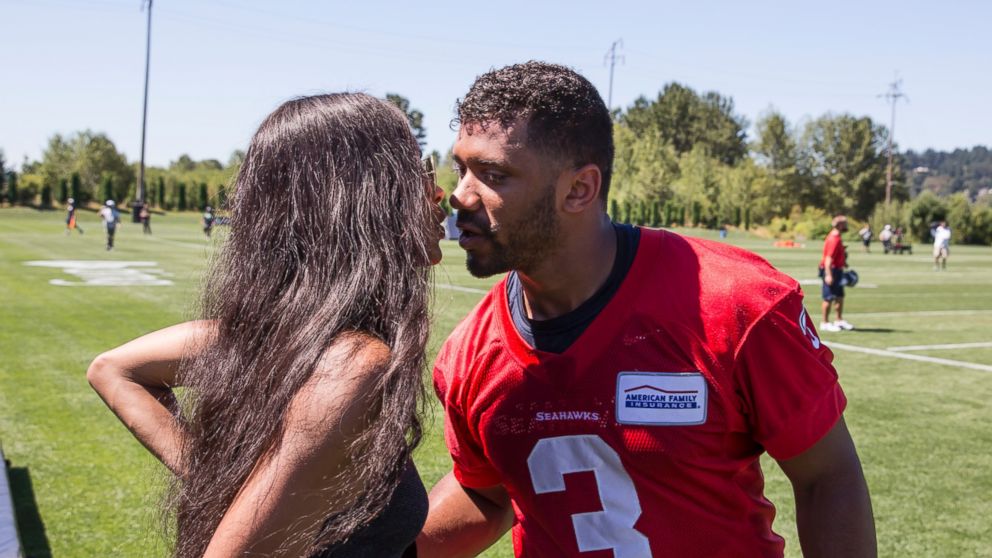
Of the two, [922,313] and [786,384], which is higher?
[786,384]

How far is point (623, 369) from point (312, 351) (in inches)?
34.1

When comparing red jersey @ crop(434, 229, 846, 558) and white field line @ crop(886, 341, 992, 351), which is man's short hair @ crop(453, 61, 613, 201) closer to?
red jersey @ crop(434, 229, 846, 558)

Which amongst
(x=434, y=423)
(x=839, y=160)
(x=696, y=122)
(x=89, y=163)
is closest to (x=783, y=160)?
(x=839, y=160)

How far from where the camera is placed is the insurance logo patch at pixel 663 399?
221 centimetres

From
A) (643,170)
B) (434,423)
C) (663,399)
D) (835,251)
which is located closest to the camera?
(663,399)

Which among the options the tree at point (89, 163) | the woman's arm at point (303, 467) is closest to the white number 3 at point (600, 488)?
the woman's arm at point (303, 467)

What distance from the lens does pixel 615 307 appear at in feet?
7.56

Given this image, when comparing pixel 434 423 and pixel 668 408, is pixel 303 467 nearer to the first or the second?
pixel 668 408

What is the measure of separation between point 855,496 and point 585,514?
0.63 m

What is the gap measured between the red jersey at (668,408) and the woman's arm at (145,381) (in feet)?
2.53

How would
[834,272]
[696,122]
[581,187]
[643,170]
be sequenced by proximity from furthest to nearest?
[696,122] → [643,170] → [834,272] → [581,187]

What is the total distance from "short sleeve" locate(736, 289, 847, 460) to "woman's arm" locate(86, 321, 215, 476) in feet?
4.16

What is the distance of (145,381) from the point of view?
2.11 metres

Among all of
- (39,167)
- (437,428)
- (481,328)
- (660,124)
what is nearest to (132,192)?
(39,167)
